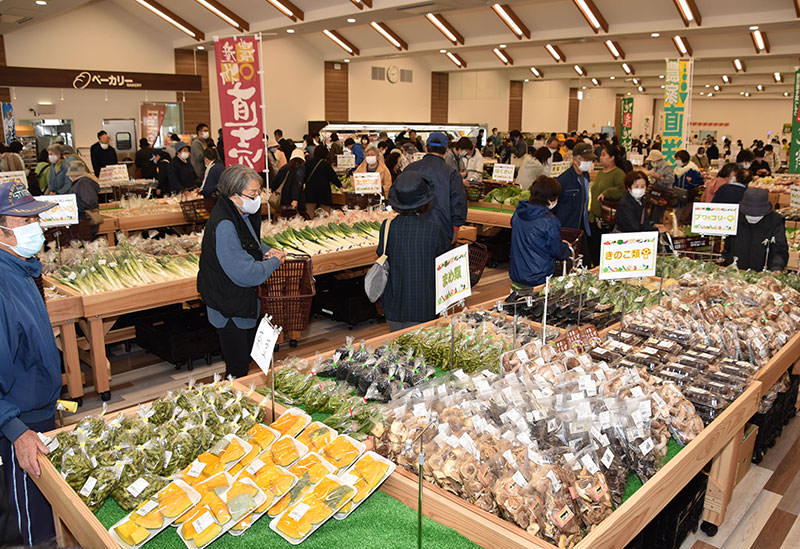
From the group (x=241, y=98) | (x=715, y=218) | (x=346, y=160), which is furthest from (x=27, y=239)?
(x=346, y=160)

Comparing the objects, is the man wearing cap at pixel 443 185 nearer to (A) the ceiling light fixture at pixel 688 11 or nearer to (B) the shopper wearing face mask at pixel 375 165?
(B) the shopper wearing face mask at pixel 375 165

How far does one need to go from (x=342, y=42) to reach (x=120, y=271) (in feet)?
47.4

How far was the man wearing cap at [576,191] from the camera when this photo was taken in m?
6.34

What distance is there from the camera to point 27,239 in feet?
8.81

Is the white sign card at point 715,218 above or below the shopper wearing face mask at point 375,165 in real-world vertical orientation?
below

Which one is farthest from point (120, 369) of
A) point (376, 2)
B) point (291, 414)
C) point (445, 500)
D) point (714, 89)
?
point (714, 89)

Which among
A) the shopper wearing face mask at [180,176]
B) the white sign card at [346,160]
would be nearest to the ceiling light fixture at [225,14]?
the white sign card at [346,160]

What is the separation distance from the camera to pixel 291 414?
→ 2.60 meters

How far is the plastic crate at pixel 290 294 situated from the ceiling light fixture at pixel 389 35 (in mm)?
13570

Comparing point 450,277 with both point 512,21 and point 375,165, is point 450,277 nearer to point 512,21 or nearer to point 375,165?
point 375,165

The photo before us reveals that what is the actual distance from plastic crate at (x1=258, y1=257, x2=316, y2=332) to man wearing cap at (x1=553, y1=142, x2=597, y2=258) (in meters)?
3.20

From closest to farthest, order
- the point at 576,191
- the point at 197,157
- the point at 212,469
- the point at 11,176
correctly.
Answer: the point at 212,469, the point at 576,191, the point at 11,176, the point at 197,157

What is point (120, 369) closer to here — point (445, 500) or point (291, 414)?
point (291, 414)

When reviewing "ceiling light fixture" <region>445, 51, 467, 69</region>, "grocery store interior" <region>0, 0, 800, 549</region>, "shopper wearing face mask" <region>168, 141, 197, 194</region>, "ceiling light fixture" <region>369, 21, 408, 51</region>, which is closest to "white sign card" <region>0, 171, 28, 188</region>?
"grocery store interior" <region>0, 0, 800, 549</region>
